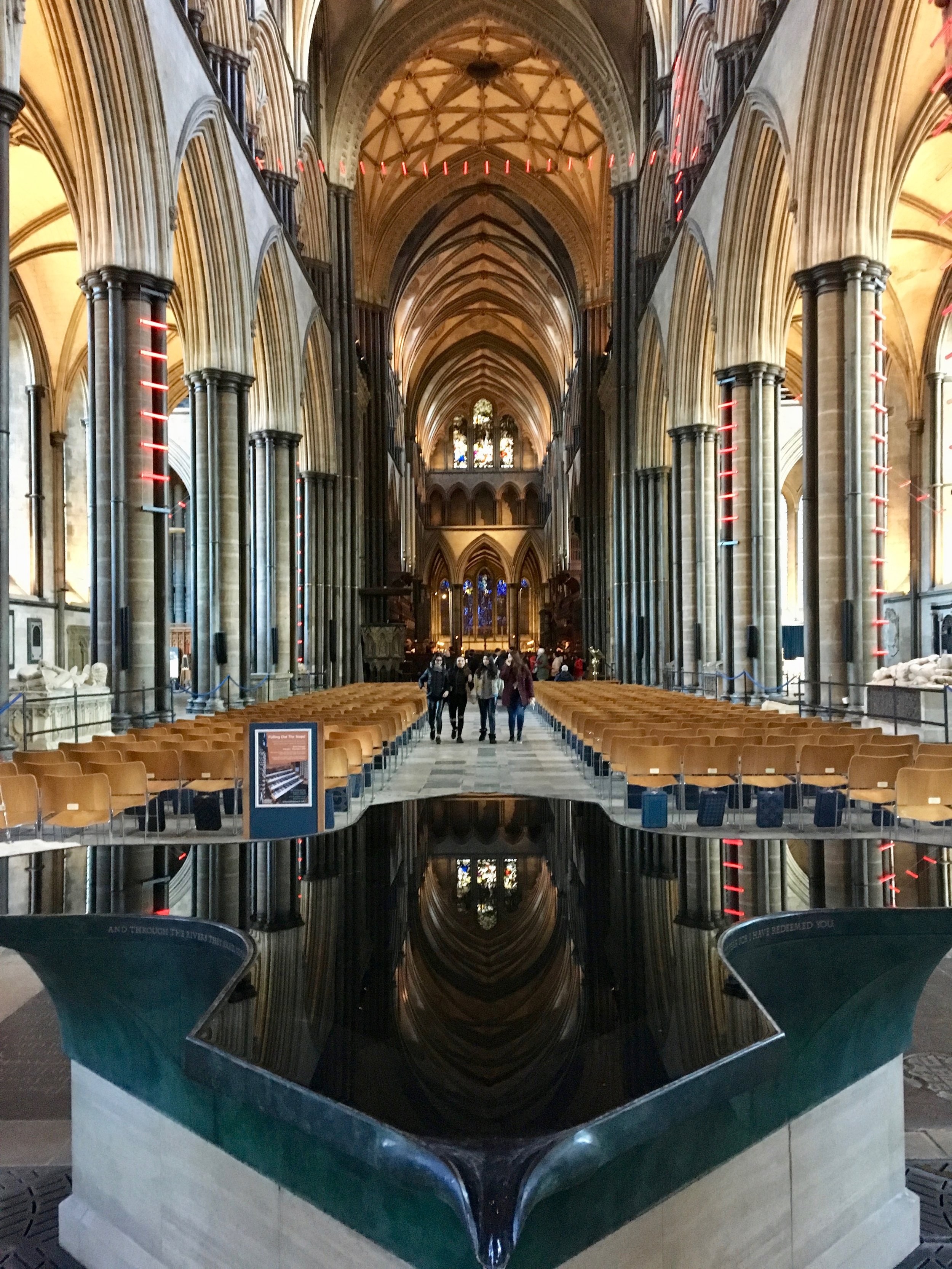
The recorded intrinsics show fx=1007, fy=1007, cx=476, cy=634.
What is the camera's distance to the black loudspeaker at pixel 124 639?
544 inches

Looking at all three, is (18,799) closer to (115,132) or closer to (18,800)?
(18,800)

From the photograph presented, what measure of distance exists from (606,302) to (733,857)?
36873mm

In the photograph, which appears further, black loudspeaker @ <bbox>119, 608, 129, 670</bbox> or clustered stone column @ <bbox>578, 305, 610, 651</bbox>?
clustered stone column @ <bbox>578, 305, 610, 651</bbox>

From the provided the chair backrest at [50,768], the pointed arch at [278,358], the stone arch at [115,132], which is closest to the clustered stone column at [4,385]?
the chair backrest at [50,768]

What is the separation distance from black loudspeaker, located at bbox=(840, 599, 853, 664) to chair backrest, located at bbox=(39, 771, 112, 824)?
1054 centimetres

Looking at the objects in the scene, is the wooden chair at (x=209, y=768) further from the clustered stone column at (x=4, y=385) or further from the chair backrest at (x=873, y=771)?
the chair backrest at (x=873, y=771)

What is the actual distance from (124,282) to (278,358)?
1017 centimetres

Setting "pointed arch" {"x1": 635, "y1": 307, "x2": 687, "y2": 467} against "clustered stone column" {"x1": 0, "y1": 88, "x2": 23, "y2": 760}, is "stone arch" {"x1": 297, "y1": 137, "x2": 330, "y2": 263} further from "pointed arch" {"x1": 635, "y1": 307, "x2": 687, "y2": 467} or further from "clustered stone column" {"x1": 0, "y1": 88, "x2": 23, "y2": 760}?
"clustered stone column" {"x1": 0, "y1": 88, "x2": 23, "y2": 760}

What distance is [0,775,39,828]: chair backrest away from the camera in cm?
634

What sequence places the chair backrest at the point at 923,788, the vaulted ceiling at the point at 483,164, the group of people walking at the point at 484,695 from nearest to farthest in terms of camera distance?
1. the chair backrest at the point at 923,788
2. the group of people walking at the point at 484,695
3. the vaulted ceiling at the point at 483,164

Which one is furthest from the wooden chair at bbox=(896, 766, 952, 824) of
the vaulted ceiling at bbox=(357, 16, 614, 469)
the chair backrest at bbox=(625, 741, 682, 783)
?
the vaulted ceiling at bbox=(357, 16, 614, 469)

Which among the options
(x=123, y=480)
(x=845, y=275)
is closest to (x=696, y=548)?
(x=845, y=275)

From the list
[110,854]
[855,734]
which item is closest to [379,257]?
[855,734]

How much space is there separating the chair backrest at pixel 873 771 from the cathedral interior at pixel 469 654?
9.6 inches
